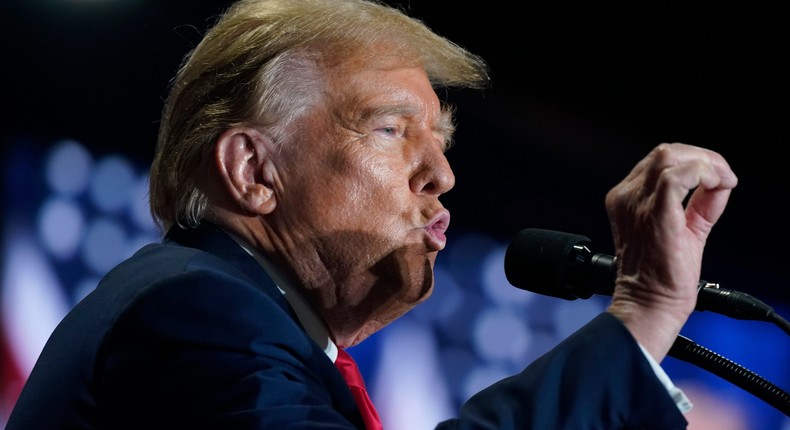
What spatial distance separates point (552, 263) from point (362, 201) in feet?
1.29

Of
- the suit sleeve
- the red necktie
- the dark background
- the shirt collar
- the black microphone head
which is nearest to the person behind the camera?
the suit sleeve

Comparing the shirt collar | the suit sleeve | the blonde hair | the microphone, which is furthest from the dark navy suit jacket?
the blonde hair

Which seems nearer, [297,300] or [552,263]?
[552,263]

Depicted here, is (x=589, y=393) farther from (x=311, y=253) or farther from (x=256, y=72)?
(x=256, y=72)

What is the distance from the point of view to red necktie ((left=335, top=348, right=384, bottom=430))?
1.43 meters

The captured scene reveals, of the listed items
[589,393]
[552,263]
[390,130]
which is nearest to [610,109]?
[390,130]

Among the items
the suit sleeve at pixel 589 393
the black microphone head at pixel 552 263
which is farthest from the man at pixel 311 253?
the black microphone head at pixel 552 263

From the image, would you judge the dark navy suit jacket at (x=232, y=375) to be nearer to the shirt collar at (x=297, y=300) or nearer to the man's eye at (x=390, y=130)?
the shirt collar at (x=297, y=300)

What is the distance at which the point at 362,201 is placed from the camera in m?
1.55

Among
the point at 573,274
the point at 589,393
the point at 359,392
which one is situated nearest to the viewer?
the point at 589,393

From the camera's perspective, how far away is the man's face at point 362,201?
5.08ft

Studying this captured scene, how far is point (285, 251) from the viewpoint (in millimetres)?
1553

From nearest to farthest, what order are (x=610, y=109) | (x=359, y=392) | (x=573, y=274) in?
(x=573, y=274) < (x=359, y=392) < (x=610, y=109)

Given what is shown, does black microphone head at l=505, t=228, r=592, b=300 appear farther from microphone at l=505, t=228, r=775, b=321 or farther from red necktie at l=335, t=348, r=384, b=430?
red necktie at l=335, t=348, r=384, b=430
